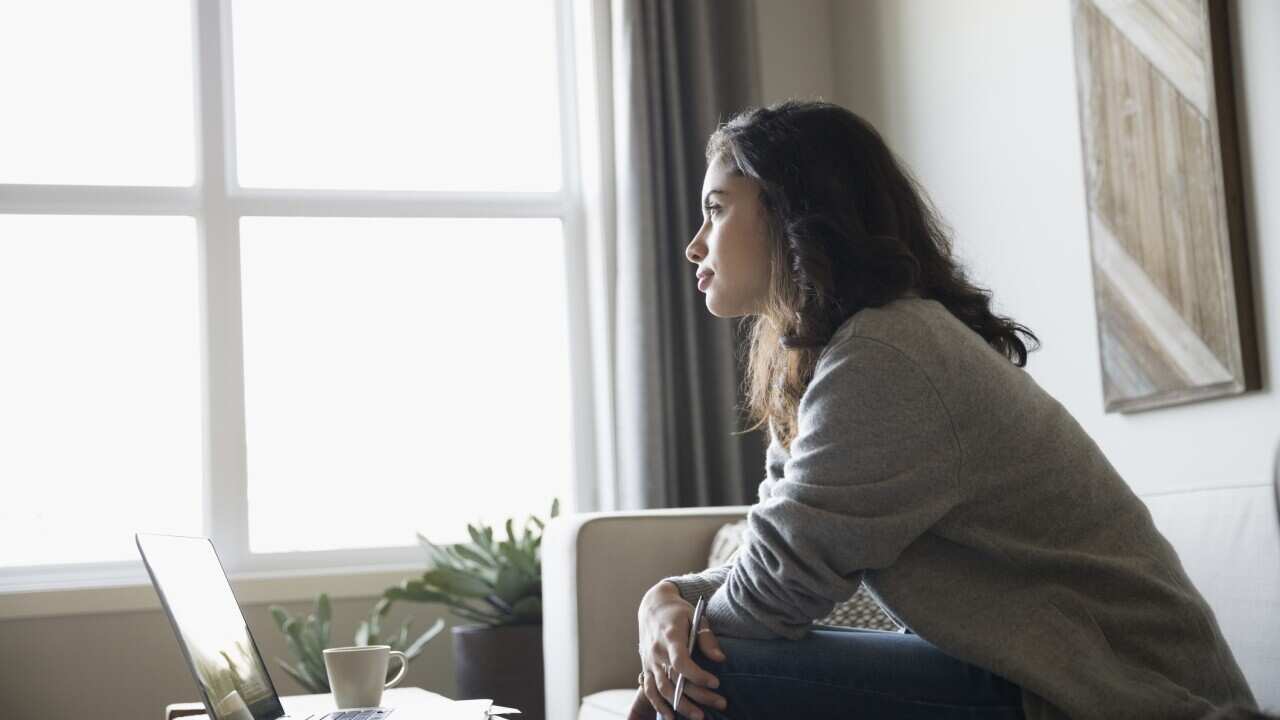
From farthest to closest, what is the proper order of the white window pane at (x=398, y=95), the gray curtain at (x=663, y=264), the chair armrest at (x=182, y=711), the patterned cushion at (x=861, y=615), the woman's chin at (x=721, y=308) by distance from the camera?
the white window pane at (x=398, y=95) < the gray curtain at (x=663, y=264) < the patterned cushion at (x=861, y=615) < the chair armrest at (x=182, y=711) < the woman's chin at (x=721, y=308)

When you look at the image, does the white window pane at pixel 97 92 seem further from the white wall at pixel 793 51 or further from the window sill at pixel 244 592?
the white wall at pixel 793 51

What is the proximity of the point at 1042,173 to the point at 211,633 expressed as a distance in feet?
6.11

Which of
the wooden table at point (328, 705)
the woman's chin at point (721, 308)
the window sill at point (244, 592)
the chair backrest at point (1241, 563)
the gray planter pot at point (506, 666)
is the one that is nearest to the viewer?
the chair backrest at point (1241, 563)

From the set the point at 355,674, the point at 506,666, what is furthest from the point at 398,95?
the point at 355,674

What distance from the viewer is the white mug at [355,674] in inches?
72.5

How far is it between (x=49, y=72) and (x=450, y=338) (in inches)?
49.9

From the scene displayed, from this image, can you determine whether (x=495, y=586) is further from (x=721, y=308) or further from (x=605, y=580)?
(x=721, y=308)

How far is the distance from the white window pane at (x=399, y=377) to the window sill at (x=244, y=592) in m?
0.19

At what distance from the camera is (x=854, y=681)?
4.25 ft

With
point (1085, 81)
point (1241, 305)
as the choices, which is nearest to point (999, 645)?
point (1241, 305)

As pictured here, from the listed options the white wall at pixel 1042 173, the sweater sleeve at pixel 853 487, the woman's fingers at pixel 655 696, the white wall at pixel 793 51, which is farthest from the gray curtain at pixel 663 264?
the sweater sleeve at pixel 853 487

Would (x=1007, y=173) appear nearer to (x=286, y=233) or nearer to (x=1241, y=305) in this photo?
(x=1241, y=305)

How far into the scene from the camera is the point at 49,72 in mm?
3607

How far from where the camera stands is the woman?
49.8 inches
